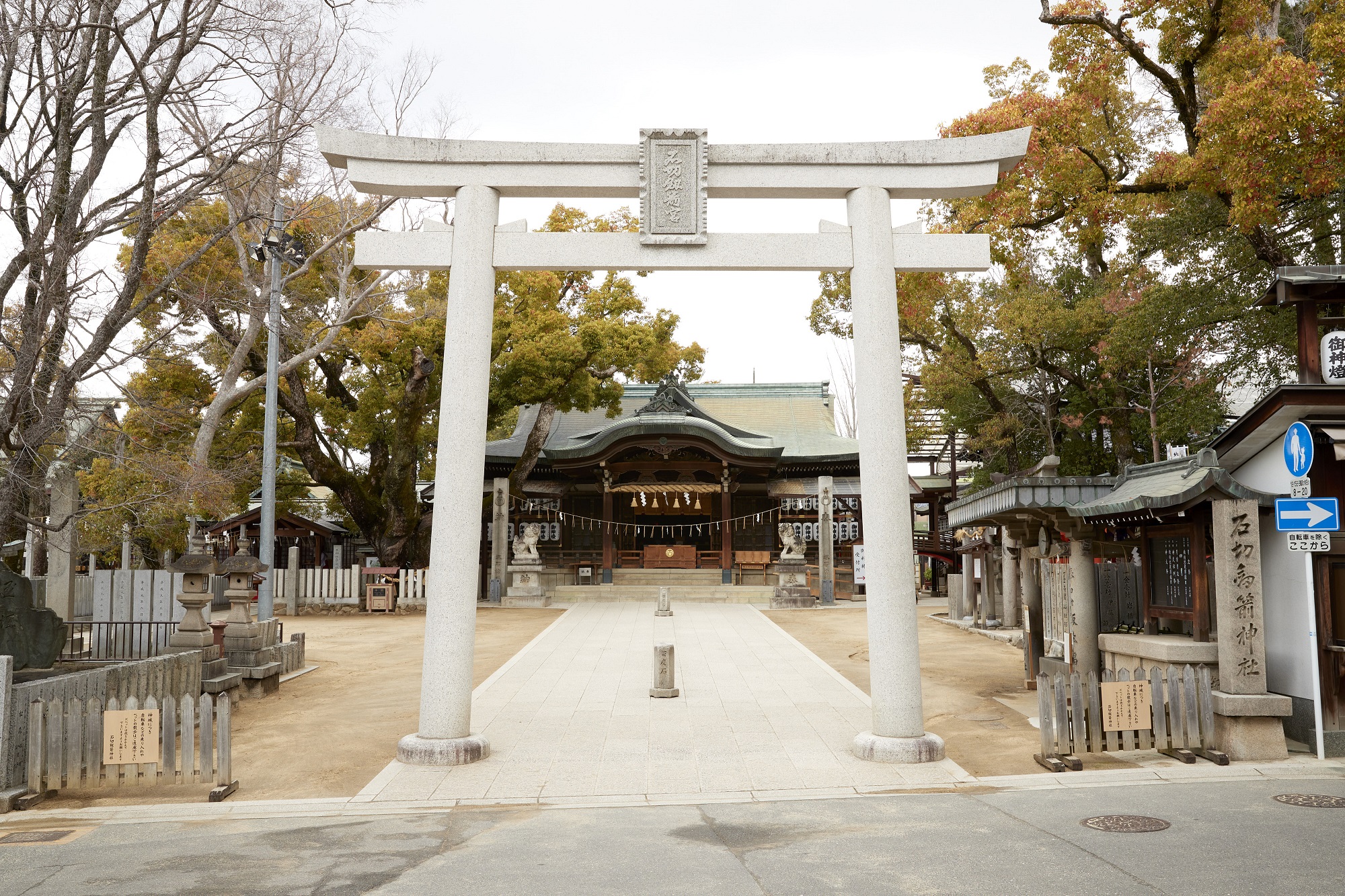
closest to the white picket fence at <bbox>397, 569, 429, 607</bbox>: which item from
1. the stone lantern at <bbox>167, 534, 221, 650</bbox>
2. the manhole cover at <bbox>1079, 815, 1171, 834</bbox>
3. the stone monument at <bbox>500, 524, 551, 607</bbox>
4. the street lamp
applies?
the stone monument at <bbox>500, 524, 551, 607</bbox>

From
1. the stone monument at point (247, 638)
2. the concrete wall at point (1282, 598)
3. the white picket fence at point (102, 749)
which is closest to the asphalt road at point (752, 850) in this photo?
the white picket fence at point (102, 749)

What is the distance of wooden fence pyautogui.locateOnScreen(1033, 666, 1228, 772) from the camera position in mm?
7844

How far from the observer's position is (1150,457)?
2252 cm

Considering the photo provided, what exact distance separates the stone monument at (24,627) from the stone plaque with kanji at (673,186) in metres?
6.20

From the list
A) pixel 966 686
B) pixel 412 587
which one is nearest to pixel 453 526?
pixel 966 686

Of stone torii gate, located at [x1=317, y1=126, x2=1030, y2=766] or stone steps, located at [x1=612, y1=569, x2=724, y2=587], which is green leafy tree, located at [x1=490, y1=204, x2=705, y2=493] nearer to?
stone steps, located at [x1=612, y1=569, x2=724, y2=587]

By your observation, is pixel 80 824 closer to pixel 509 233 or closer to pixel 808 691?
pixel 509 233

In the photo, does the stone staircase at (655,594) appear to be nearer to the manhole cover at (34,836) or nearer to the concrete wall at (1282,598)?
the concrete wall at (1282,598)

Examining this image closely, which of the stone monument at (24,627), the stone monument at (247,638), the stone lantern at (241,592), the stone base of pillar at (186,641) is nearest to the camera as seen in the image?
the stone monument at (24,627)

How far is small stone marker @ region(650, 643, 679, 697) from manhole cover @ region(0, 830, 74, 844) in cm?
647

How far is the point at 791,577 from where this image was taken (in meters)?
26.9

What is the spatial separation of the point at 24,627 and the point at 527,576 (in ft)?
63.8

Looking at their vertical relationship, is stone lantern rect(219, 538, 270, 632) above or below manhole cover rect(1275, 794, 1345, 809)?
above

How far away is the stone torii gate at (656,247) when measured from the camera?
7.97 m
